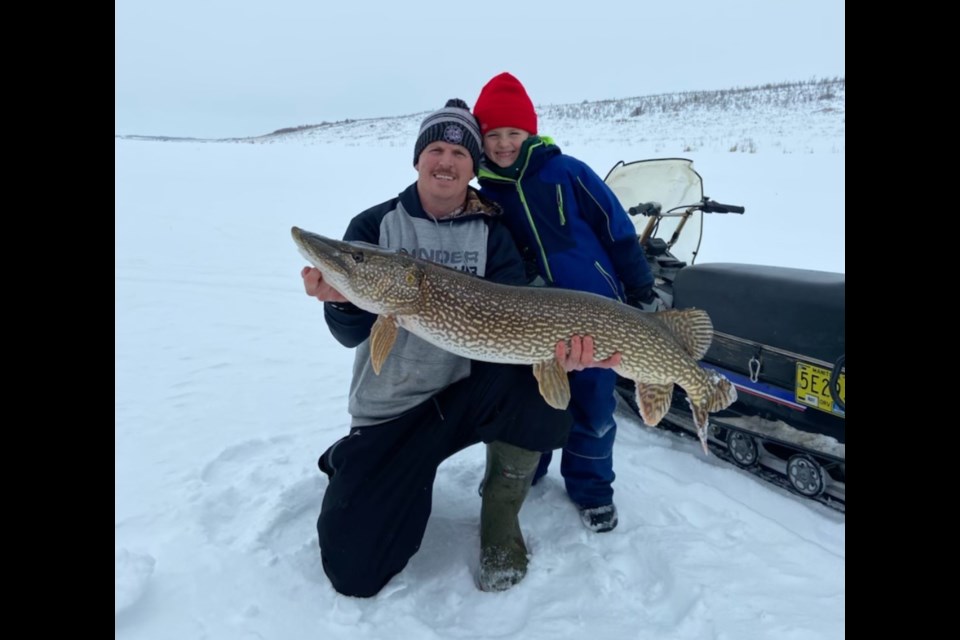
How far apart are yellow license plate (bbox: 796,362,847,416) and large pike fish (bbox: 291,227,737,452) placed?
547mm

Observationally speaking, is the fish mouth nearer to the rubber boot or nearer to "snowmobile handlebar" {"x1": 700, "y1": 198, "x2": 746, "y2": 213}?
the rubber boot

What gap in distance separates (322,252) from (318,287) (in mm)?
156

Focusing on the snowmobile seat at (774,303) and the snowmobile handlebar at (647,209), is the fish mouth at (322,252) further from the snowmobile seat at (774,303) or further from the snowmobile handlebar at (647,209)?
the snowmobile handlebar at (647,209)

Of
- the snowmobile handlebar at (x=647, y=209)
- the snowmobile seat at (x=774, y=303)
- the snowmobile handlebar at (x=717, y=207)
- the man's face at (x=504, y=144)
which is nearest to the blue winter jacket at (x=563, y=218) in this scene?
the man's face at (x=504, y=144)

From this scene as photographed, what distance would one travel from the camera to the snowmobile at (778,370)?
91.2 inches

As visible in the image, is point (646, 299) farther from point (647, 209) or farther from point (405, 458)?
point (405, 458)

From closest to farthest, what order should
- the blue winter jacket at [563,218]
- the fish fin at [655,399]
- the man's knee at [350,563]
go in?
the man's knee at [350,563]
the fish fin at [655,399]
the blue winter jacket at [563,218]

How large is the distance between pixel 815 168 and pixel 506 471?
36.9 feet

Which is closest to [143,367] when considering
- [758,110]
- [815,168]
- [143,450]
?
[143,450]

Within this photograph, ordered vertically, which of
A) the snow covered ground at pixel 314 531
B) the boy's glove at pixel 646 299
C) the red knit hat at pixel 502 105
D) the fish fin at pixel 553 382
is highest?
the red knit hat at pixel 502 105

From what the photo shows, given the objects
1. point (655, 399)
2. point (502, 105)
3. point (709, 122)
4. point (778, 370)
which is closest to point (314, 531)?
point (655, 399)

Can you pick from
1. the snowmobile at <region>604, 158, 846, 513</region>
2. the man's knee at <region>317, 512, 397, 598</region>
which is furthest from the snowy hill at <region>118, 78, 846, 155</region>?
the man's knee at <region>317, 512, 397, 598</region>

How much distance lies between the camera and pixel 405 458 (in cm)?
212
